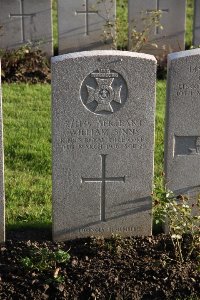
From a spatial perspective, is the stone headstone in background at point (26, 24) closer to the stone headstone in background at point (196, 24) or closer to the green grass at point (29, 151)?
the green grass at point (29, 151)

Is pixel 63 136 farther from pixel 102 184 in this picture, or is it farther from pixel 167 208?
pixel 167 208

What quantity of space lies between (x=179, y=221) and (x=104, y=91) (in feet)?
3.61

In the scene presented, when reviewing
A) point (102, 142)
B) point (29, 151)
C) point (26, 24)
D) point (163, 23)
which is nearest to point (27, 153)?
point (29, 151)

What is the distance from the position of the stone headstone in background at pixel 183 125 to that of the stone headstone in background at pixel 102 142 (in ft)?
0.47

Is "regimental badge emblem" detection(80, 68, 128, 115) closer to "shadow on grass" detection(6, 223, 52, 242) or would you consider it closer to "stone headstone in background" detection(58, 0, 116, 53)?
"shadow on grass" detection(6, 223, 52, 242)

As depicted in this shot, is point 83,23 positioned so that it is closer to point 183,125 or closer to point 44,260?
point 183,125

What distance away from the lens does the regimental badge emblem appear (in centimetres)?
518

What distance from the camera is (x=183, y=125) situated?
5379mm

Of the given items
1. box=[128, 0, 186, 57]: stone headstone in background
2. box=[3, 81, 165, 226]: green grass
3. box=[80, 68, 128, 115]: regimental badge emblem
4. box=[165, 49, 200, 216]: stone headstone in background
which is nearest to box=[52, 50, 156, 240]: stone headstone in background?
box=[80, 68, 128, 115]: regimental badge emblem

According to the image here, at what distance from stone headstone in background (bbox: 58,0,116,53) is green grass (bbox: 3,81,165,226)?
1.45m

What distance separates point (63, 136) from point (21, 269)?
1.01 metres

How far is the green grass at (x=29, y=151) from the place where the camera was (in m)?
6.28

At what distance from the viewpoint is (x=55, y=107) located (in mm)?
5215

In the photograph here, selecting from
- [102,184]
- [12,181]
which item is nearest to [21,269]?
[102,184]
